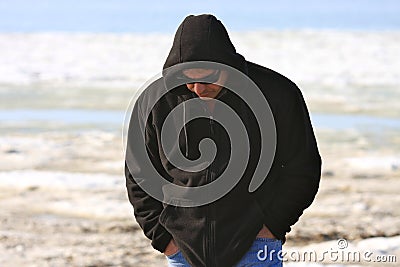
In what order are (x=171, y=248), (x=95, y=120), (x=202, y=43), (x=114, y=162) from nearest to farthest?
(x=202, y=43)
(x=171, y=248)
(x=114, y=162)
(x=95, y=120)

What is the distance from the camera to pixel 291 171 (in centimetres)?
304

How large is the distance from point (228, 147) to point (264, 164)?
14cm

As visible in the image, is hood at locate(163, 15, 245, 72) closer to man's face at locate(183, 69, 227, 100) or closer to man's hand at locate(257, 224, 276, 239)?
man's face at locate(183, 69, 227, 100)

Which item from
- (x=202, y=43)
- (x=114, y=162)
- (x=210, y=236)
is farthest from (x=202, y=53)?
Result: (x=114, y=162)

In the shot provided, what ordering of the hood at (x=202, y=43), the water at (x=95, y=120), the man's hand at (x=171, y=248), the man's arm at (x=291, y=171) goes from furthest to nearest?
1. the water at (x=95, y=120)
2. the man's hand at (x=171, y=248)
3. the man's arm at (x=291, y=171)
4. the hood at (x=202, y=43)

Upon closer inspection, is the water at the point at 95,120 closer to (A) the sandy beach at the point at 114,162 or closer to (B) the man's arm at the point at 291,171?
(A) the sandy beach at the point at 114,162

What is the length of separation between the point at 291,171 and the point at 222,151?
0.26 meters

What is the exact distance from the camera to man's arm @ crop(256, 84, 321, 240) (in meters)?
3.01

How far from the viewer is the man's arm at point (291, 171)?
3006mm

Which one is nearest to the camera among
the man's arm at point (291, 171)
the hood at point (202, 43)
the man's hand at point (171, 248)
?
the hood at point (202, 43)

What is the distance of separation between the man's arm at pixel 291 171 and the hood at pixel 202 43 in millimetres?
278

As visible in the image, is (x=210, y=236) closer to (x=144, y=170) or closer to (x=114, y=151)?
(x=144, y=170)

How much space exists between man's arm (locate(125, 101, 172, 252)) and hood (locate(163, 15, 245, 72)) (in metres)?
0.31

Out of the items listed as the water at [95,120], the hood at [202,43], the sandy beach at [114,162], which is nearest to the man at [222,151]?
the hood at [202,43]
